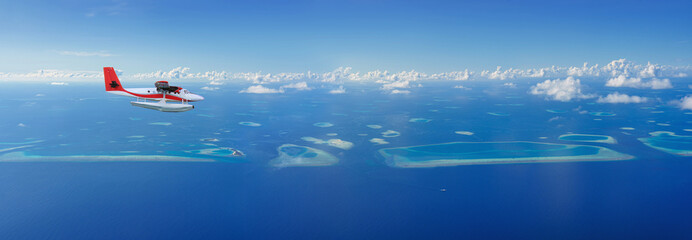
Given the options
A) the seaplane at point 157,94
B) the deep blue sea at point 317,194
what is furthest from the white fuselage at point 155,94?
the deep blue sea at point 317,194

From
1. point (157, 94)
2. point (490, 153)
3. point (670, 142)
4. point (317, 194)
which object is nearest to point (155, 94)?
point (157, 94)

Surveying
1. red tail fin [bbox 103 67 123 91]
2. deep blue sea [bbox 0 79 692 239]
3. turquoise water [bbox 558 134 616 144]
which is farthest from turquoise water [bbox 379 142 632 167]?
red tail fin [bbox 103 67 123 91]

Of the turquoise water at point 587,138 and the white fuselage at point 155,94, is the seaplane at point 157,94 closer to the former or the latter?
the white fuselage at point 155,94

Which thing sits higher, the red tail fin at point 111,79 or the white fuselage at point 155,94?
the red tail fin at point 111,79

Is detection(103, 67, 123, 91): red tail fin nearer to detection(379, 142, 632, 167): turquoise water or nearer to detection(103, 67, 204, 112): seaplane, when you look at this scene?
detection(103, 67, 204, 112): seaplane

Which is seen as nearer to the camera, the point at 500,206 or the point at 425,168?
the point at 500,206

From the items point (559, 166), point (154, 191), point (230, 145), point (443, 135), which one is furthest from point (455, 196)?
point (230, 145)

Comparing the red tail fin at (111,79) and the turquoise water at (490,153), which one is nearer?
the red tail fin at (111,79)

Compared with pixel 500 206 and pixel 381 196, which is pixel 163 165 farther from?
pixel 500 206
